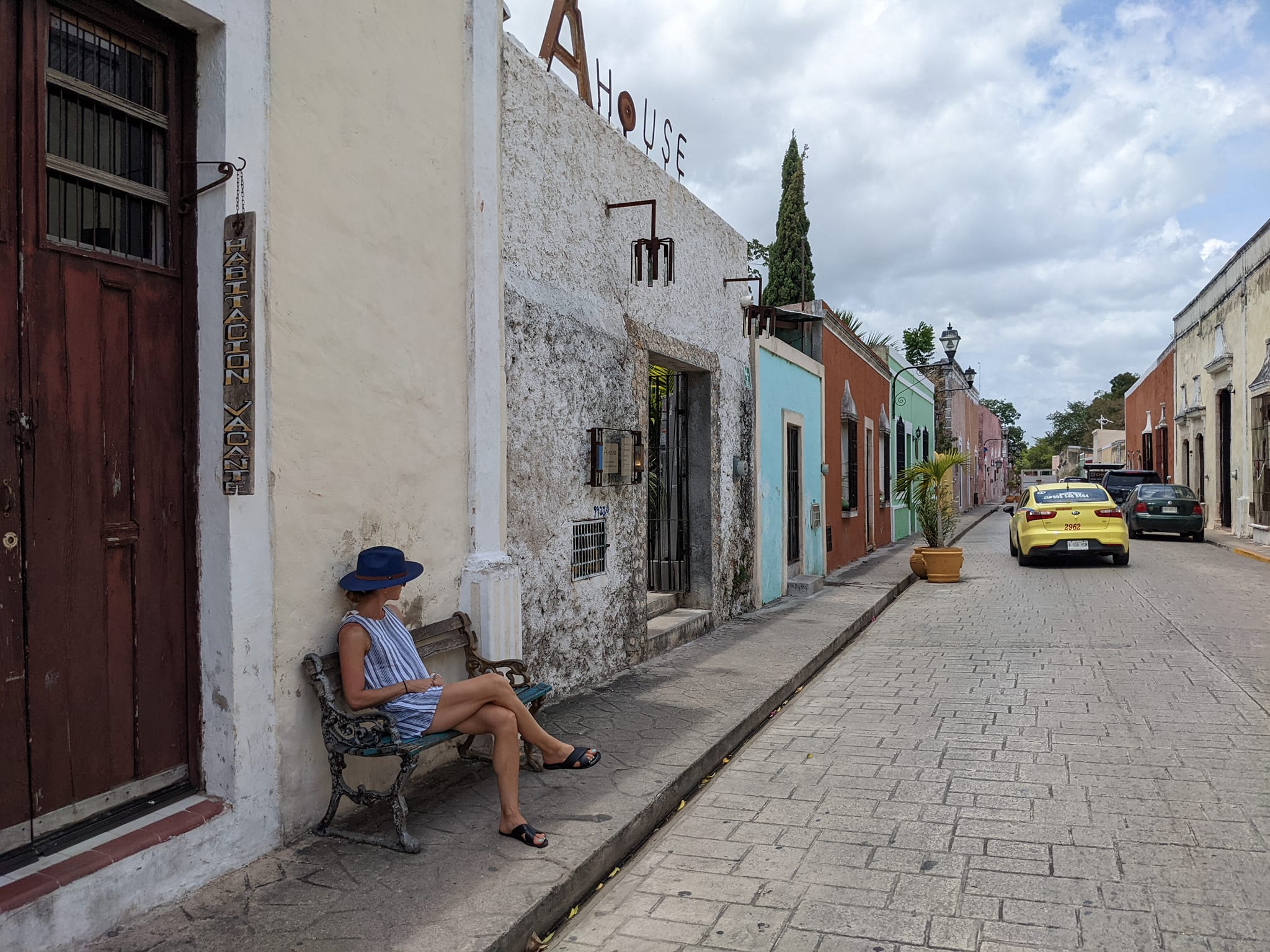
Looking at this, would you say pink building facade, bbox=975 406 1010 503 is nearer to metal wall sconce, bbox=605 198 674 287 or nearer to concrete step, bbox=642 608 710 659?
concrete step, bbox=642 608 710 659

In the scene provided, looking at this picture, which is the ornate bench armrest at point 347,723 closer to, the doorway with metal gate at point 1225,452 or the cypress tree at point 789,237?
the cypress tree at point 789,237

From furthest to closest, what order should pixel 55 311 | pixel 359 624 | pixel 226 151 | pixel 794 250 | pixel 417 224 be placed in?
pixel 794 250 → pixel 417 224 → pixel 359 624 → pixel 226 151 → pixel 55 311

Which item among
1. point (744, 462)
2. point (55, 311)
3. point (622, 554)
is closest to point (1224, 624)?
point (744, 462)

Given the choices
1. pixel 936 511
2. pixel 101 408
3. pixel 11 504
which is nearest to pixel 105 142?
pixel 101 408

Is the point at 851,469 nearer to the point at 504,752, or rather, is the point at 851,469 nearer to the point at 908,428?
the point at 908,428

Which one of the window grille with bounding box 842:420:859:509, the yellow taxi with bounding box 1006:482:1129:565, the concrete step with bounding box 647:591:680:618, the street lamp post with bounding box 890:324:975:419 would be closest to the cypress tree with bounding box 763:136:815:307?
the street lamp post with bounding box 890:324:975:419

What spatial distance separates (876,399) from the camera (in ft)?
66.6

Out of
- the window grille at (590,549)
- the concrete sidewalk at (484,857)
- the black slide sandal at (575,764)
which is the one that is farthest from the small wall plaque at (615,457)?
the black slide sandal at (575,764)

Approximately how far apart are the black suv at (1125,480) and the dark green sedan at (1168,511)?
158 inches

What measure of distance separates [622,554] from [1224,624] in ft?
21.3

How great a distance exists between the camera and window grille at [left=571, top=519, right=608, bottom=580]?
6750 millimetres

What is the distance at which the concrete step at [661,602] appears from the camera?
8.98 metres

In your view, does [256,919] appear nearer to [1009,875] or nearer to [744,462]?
[1009,875]

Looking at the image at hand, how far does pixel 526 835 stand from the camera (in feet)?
12.7
